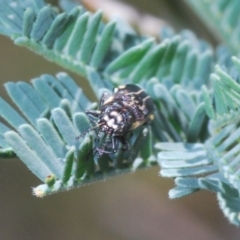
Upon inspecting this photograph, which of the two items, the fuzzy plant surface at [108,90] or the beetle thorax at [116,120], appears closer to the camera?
the fuzzy plant surface at [108,90]

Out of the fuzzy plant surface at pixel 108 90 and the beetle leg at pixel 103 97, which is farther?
the beetle leg at pixel 103 97

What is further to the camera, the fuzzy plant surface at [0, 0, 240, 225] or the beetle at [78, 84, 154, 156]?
the beetle at [78, 84, 154, 156]

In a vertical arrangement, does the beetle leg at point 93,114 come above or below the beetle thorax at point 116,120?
above

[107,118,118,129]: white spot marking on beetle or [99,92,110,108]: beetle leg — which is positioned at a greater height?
[99,92,110,108]: beetle leg

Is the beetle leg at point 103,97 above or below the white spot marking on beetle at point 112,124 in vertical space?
above
